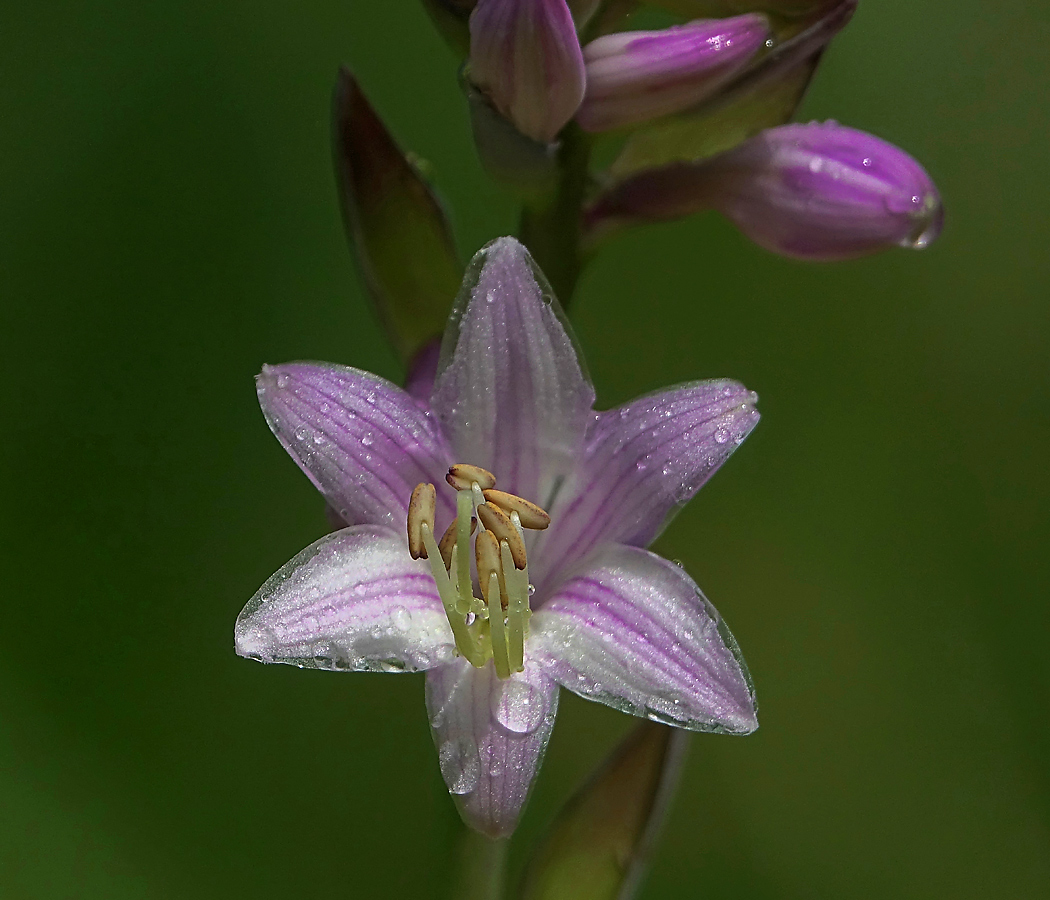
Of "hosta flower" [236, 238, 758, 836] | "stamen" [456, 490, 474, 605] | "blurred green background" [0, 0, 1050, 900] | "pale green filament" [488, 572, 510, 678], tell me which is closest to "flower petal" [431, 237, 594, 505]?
"hosta flower" [236, 238, 758, 836]

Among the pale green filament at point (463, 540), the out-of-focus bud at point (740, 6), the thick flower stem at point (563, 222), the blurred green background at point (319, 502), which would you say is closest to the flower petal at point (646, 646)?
the pale green filament at point (463, 540)

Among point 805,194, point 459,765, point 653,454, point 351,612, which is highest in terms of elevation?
point 805,194

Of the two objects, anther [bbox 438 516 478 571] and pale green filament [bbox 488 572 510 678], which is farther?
anther [bbox 438 516 478 571]

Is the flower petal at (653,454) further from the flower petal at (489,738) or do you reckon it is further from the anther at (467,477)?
the flower petal at (489,738)

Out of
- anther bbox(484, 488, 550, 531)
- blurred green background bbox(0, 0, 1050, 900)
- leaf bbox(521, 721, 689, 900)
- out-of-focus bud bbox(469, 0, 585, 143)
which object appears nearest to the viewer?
out-of-focus bud bbox(469, 0, 585, 143)

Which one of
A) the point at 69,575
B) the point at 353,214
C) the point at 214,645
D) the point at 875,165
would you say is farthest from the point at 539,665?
the point at 69,575

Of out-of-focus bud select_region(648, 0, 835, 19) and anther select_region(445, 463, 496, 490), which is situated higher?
out-of-focus bud select_region(648, 0, 835, 19)

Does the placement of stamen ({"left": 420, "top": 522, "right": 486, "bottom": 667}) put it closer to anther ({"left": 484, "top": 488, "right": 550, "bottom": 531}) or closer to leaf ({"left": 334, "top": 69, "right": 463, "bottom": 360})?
anther ({"left": 484, "top": 488, "right": 550, "bottom": 531})

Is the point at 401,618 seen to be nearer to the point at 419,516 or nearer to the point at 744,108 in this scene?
the point at 419,516

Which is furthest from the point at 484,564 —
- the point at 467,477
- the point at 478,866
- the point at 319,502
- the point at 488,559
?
the point at 319,502
